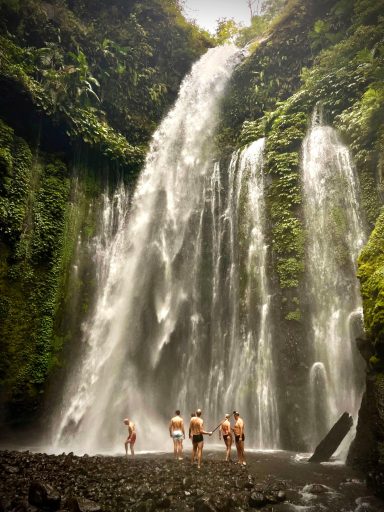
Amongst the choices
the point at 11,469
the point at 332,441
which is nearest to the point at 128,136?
the point at 11,469

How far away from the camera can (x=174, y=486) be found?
22.5 ft

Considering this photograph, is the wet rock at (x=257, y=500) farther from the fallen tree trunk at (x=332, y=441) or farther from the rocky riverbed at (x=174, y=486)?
the fallen tree trunk at (x=332, y=441)

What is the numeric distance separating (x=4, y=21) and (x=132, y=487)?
20.8m

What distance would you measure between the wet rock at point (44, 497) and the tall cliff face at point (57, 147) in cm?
731

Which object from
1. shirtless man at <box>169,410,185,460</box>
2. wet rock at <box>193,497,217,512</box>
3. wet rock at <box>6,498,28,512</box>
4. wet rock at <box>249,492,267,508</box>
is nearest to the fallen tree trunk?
shirtless man at <box>169,410,185,460</box>

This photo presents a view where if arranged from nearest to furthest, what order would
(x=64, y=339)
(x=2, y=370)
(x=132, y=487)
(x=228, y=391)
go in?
(x=132, y=487) < (x=2, y=370) < (x=228, y=391) < (x=64, y=339)

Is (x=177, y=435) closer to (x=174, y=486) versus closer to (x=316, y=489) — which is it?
(x=174, y=486)

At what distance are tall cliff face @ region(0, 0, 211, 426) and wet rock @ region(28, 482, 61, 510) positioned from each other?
288 inches

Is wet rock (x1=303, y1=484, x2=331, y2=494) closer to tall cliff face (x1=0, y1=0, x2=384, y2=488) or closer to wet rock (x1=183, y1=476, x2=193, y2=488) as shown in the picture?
tall cliff face (x1=0, y1=0, x2=384, y2=488)

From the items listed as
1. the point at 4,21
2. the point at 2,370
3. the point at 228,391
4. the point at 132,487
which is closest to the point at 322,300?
the point at 228,391

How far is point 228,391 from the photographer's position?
44.2 ft

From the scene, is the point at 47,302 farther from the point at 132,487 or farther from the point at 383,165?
the point at 383,165

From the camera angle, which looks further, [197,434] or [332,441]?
[332,441]

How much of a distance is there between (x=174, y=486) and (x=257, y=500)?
167cm
